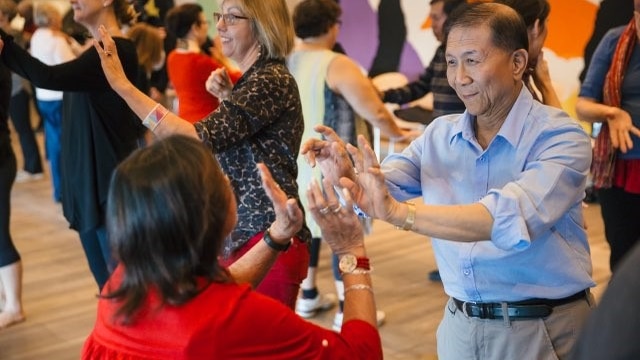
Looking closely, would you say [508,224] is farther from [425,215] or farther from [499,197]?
[425,215]

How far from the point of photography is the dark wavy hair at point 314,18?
4000 mm

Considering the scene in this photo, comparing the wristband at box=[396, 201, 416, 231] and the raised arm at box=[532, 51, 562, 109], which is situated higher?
the wristband at box=[396, 201, 416, 231]

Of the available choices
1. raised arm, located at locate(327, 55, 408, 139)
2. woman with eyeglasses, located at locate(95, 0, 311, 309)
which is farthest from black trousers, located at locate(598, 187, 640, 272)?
woman with eyeglasses, located at locate(95, 0, 311, 309)

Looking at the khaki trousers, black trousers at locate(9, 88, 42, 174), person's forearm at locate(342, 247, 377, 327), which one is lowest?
black trousers at locate(9, 88, 42, 174)

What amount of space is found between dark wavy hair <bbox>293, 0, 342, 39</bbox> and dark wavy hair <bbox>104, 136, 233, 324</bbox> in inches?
105

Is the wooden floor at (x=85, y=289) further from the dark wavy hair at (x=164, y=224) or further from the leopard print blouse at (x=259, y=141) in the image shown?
the dark wavy hair at (x=164, y=224)

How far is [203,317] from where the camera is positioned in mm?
1366

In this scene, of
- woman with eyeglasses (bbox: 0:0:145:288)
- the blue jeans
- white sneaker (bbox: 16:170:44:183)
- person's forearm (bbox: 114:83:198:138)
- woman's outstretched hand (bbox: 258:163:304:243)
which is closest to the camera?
woman's outstretched hand (bbox: 258:163:304:243)

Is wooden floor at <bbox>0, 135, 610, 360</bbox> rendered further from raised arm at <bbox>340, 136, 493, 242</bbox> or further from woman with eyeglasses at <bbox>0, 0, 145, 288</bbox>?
raised arm at <bbox>340, 136, 493, 242</bbox>

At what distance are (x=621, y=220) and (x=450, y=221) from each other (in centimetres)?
179

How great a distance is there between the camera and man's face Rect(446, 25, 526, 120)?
5.90ft

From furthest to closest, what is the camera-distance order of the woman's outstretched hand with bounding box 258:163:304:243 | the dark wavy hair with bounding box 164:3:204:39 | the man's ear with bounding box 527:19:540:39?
the dark wavy hair with bounding box 164:3:204:39, the man's ear with bounding box 527:19:540:39, the woman's outstretched hand with bounding box 258:163:304:243

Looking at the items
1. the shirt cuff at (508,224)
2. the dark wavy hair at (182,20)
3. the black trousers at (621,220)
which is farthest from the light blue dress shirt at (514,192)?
the dark wavy hair at (182,20)

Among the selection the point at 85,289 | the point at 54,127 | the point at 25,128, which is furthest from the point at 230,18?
the point at 25,128
